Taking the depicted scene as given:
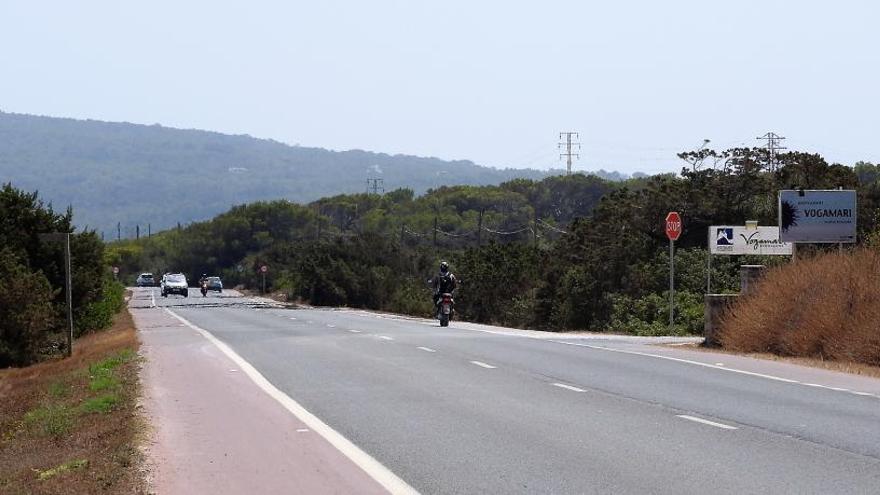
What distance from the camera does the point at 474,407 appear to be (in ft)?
48.0

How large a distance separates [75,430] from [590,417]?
5633 mm

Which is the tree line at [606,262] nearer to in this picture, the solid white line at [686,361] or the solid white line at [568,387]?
the solid white line at [686,361]

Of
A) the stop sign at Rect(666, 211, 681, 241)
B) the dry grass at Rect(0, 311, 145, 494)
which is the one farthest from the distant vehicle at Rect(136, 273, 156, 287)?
the dry grass at Rect(0, 311, 145, 494)

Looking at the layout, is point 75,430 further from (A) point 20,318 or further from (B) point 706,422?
(A) point 20,318

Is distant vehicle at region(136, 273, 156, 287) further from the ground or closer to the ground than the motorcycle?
closer to the ground

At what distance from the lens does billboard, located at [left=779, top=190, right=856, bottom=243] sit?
92.7 ft

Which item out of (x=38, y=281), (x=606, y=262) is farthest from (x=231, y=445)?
(x=606, y=262)

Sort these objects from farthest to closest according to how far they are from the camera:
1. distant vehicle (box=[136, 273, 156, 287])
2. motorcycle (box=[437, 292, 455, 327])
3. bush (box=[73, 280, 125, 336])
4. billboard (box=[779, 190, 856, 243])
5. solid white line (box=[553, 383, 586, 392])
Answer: distant vehicle (box=[136, 273, 156, 287]) → bush (box=[73, 280, 125, 336]) → motorcycle (box=[437, 292, 455, 327]) → billboard (box=[779, 190, 856, 243]) → solid white line (box=[553, 383, 586, 392])

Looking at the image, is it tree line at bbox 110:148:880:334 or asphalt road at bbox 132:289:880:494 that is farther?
tree line at bbox 110:148:880:334

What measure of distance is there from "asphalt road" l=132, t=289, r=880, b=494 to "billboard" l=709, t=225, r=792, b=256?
39.8 ft

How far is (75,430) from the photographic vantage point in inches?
542

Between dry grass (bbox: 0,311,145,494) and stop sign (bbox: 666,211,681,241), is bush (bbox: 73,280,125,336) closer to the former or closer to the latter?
dry grass (bbox: 0,311,145,494)

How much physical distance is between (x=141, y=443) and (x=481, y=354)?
11866mm

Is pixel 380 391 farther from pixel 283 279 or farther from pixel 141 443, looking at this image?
pixel 283 279
